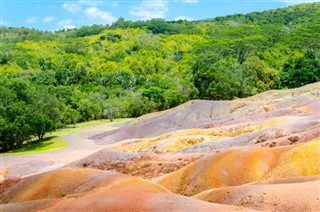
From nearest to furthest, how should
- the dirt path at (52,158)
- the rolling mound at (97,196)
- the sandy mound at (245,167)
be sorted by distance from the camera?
1. the rolling mound at (97,196)
2. the sandy mound at (245,167)
3. the dirt path at (52,158)

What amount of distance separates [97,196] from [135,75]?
373ft

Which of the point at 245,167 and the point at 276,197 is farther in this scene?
the point at 245,167

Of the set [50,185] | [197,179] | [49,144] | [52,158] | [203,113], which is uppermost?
[203,113]

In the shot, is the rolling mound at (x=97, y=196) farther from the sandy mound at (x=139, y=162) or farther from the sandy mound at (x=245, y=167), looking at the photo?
the sandy mound at (x=139, y=162)

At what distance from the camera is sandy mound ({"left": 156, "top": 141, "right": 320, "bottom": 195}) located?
26.5 metres

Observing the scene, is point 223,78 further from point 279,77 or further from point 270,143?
point 270,143

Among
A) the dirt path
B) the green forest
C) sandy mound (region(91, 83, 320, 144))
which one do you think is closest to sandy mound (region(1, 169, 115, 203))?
the dirt path

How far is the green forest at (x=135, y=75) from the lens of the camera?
264 ft

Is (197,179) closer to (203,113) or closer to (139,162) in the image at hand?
(139,162)

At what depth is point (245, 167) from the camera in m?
28.1

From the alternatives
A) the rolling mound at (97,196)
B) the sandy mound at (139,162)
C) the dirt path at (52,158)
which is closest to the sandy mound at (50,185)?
the rolling mound at (97,196)

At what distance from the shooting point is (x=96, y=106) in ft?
353

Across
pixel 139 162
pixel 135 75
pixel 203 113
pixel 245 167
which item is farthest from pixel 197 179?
pixel 135 75

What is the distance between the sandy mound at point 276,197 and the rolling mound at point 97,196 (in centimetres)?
213
